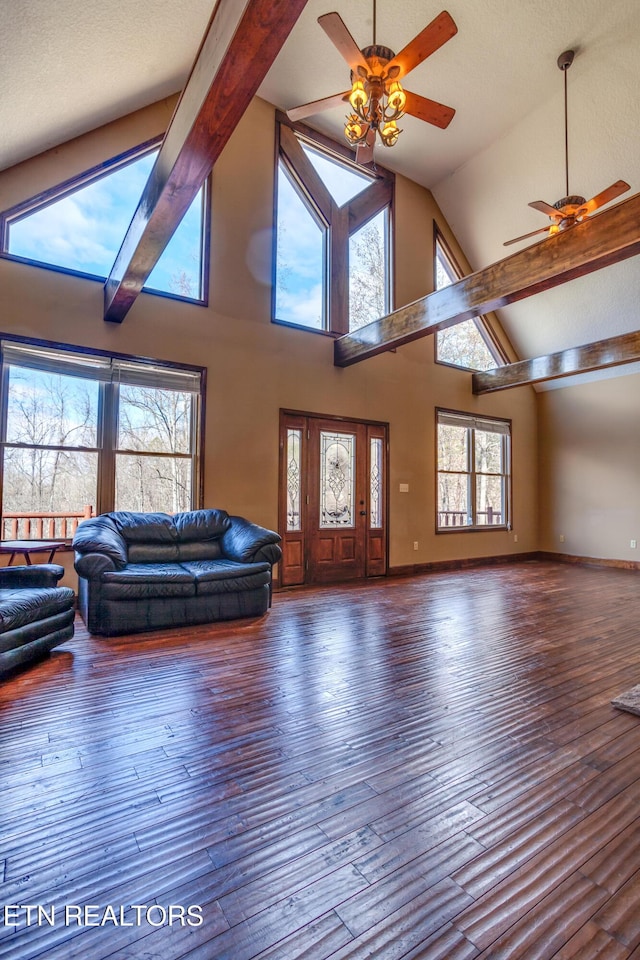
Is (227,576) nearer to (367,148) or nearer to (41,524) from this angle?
(41,524)

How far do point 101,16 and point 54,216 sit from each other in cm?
188

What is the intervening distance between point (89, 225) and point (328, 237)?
3139 millimetres

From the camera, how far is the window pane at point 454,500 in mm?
7547

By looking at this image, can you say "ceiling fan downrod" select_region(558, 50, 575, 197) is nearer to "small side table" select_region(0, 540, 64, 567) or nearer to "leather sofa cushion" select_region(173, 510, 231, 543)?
"leather sofa cushion" select_region(173, 510, 231, 543)

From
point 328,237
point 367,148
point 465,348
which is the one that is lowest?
point 465,348

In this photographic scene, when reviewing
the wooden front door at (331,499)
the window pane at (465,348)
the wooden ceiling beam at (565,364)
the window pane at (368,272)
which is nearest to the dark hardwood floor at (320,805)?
the wooden front door at (331,499)

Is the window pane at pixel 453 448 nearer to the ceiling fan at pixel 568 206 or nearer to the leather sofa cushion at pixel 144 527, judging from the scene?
the ceiling fan at pixel 568 206

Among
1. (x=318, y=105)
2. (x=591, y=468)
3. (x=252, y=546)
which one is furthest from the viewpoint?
(x=591, y=468)

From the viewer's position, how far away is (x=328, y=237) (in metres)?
6.43

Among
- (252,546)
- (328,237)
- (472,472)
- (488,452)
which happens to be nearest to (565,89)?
(328,237)

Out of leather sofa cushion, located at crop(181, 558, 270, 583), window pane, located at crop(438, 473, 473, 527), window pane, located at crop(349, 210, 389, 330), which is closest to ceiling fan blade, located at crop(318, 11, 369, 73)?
window pane, located at crop(349, 210, 389, 330)

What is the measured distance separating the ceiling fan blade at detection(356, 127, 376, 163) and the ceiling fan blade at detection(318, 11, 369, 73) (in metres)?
0.42

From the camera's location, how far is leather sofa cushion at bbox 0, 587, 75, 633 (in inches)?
108

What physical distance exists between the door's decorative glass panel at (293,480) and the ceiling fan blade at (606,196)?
3.93 meters
